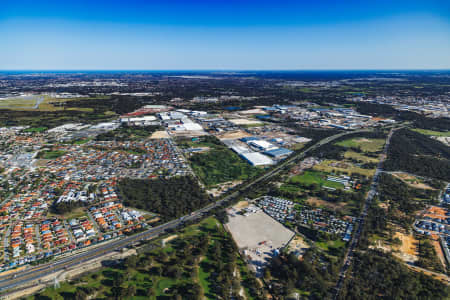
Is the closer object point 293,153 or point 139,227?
point 139,227

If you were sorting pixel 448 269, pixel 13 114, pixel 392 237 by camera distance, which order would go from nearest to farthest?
pixel 448 269, pixel 392 237, pixel 13 114

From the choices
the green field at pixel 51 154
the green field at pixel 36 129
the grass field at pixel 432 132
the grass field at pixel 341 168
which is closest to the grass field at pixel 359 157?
the grass field at pixel 341 168

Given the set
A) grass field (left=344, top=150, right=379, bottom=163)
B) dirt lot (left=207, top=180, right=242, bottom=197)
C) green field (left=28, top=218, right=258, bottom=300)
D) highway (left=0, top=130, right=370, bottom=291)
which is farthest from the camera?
grass field (left=344, top=150, right=379, bottom=163)

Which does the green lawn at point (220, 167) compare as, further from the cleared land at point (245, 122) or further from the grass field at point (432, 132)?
the grass field at point (432, 132)

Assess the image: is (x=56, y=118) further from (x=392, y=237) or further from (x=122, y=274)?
(x=392, y=237)

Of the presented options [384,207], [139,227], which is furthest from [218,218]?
[384,207]

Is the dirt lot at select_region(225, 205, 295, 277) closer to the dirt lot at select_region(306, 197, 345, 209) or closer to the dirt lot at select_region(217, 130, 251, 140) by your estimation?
the dirt lot at select_region(306, 197, 345, 209)

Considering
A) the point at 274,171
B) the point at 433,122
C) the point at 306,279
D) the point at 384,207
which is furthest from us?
the point at 433,122

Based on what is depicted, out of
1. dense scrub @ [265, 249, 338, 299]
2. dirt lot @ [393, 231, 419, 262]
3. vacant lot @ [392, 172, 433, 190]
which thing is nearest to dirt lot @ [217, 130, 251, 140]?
vacant lot @ [392, 172, 433, 190]
